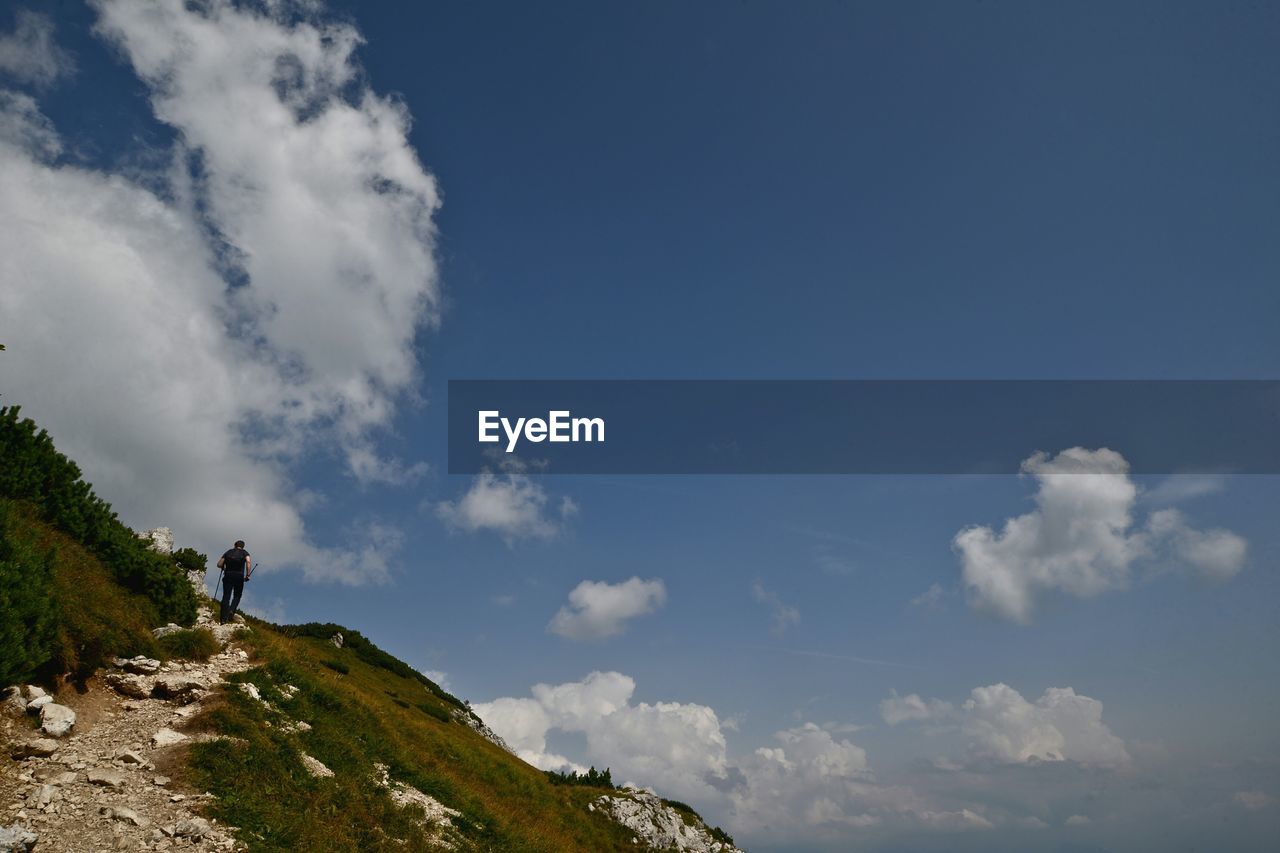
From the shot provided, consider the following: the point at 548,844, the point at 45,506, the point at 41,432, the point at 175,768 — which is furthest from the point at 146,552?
the point at 548,844

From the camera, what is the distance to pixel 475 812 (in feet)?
74.1

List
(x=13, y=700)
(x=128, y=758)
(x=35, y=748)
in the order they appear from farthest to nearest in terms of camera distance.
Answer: (x=13, y=700)
(x=128, y=758)
(x=35, y=748)

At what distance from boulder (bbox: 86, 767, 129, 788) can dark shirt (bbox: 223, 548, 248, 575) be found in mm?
11683

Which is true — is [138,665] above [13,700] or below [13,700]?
above

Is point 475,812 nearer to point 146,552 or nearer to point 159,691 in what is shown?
point 159,691

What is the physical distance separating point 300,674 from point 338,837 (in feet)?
26.8

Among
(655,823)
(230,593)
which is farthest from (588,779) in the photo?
(230,593)

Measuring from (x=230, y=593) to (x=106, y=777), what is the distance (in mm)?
11877

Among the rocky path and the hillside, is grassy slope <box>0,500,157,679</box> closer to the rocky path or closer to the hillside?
the hillside

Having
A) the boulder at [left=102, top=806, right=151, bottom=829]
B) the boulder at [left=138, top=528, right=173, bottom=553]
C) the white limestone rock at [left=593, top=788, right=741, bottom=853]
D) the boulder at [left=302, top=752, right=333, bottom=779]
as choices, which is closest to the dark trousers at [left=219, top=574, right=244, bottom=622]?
the boulder at [left=138, top=528, right=173, bottom=553]

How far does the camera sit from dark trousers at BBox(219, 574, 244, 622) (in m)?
Result: 25.0

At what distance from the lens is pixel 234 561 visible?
84.3 ft

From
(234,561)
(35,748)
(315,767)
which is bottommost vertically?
(315,767)

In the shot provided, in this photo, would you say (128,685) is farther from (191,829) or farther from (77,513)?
(77,513)
